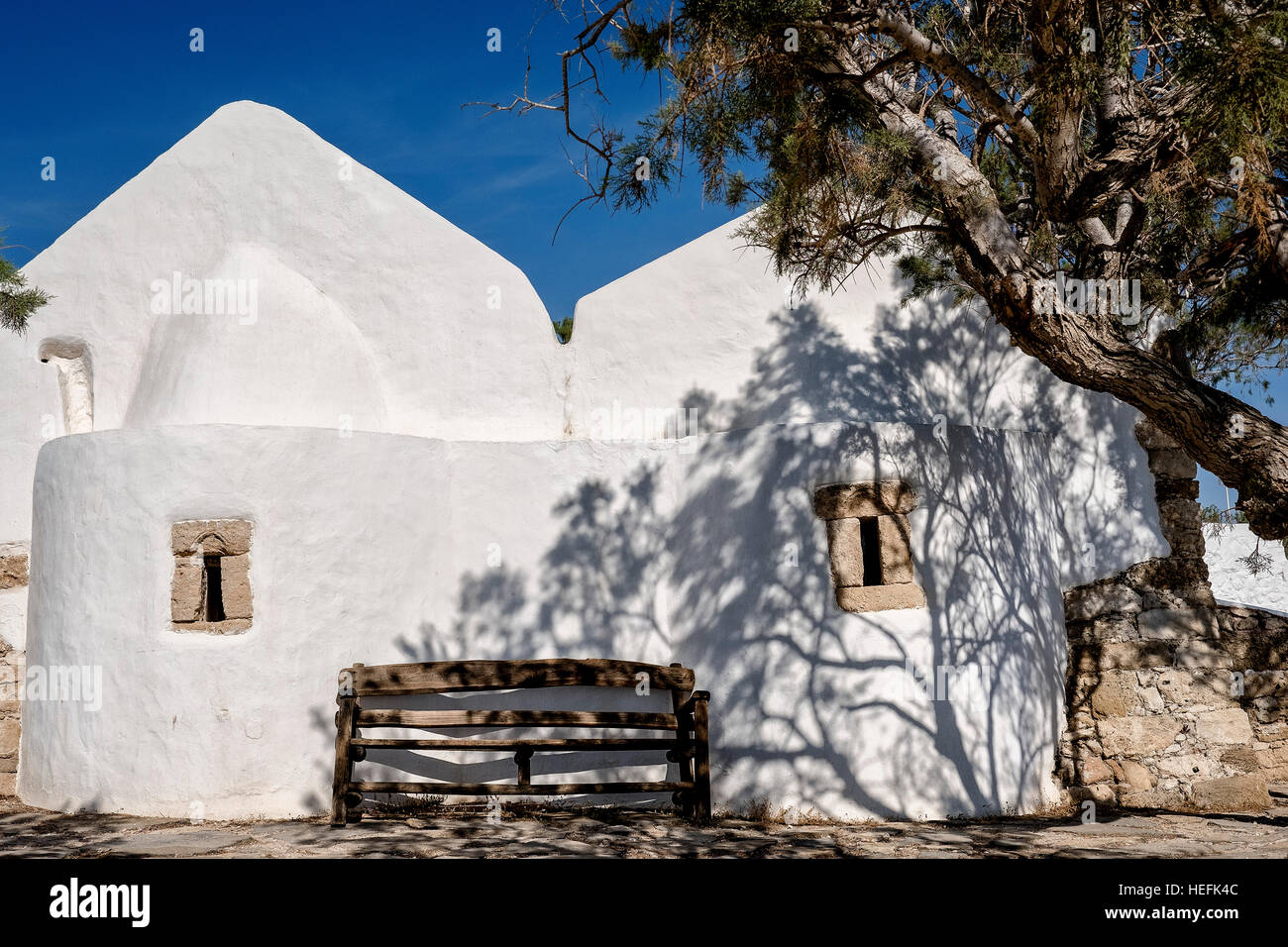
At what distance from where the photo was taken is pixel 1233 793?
6.88 m

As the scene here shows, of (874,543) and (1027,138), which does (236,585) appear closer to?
(874,543)

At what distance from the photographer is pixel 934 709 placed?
254 inches

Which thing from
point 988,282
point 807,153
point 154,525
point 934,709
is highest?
point 807,153

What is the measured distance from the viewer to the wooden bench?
6.02 meters

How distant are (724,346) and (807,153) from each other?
261cm

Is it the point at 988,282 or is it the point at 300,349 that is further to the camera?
the point at 300,349

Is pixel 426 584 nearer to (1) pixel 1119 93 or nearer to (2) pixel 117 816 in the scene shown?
(2) pixel 117 816

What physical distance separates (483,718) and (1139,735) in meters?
4.32

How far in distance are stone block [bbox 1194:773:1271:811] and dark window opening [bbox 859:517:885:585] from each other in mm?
2564

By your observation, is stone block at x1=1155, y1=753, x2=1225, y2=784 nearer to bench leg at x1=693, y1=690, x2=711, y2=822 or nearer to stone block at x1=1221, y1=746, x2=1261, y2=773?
stone block at x1=1221, y1=746, x2=1261, y2=773

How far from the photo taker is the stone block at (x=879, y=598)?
652 cm

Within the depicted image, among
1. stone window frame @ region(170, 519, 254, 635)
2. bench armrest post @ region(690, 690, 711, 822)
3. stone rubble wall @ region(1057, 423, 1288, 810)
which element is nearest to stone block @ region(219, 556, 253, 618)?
stone window frame @ region(170, 519, 254, 635)

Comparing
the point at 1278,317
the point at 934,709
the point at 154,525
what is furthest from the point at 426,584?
the point at 1278,317

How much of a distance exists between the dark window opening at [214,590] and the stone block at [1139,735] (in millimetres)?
5758
